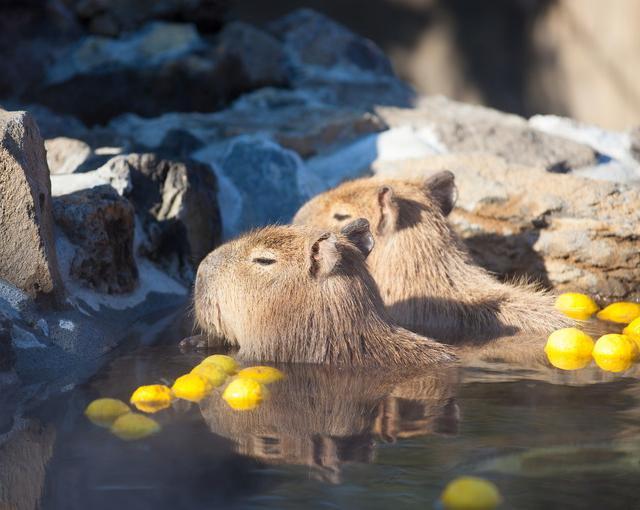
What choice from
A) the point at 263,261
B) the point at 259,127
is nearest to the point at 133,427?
the point at 263,261

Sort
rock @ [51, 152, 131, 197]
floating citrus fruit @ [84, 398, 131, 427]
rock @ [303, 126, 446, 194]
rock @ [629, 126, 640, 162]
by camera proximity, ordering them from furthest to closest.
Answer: rock @ [629, 126, 640, 162]
rock @ [303, 126, 446, 194]
rock @ [51, 152, 131, 197]
floating citrus fruit @ [84, 398, 131, 427]

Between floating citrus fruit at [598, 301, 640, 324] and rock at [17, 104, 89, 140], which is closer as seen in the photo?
floating citrus fruit at [598, 301, 640, 324]

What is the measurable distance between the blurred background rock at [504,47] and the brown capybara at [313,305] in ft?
29.8

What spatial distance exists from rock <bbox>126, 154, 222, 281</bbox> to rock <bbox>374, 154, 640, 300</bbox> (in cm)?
169

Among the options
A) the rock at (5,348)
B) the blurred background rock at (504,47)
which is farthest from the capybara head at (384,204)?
the blurred background rock at (504,47)

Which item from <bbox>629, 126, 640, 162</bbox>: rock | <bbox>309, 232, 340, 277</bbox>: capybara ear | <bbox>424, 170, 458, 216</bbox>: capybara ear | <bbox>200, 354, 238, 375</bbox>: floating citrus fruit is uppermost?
<bbox>629, 126, 640, 162</bbox>: rock

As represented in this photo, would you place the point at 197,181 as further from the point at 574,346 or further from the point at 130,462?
the point at 130,462

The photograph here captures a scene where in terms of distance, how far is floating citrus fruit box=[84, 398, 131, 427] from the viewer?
11.3 feet

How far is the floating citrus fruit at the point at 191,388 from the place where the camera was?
3768 millimetres

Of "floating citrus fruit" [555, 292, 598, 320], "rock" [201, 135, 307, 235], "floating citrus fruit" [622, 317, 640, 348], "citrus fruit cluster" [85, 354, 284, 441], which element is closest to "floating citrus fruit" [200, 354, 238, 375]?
"citrus fruit cluster" [85, 354, 284, 441]

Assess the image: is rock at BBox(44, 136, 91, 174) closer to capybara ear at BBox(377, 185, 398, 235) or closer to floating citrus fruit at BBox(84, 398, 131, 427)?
capybara ear at BBox(377, 185, 398, 235)

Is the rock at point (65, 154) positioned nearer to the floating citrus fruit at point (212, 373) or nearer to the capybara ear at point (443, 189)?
the capybara ear at point (443, 189)

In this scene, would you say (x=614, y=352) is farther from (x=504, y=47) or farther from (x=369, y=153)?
(x=504, y=47)

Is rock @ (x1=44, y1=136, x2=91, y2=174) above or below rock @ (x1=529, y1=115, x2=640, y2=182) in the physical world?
below
